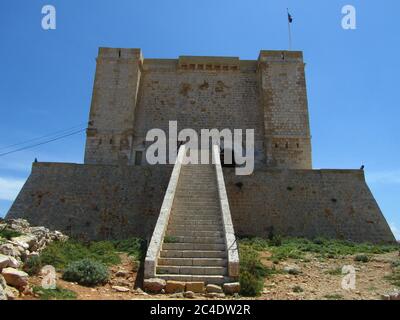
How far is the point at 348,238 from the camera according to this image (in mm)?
14727

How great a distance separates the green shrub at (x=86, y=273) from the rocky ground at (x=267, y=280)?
6.3 inches

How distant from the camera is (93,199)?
15.5 m

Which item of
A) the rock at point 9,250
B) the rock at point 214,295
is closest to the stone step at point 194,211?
the rock at point 214,295

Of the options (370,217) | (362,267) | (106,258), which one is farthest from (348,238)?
(106,258)

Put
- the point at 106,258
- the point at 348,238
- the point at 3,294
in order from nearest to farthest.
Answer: the point at 3,294, the point at 106,258, the point at 348,238

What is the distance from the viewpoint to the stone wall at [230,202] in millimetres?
14883

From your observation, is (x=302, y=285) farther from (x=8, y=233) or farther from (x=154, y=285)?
(x=8, y=233)

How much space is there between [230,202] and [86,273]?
887 centimetres

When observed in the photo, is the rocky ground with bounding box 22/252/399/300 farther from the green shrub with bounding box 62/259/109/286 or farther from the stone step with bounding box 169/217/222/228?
the stone step with bounding box 169/217/222/228

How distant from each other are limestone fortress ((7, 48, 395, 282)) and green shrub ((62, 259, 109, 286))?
1.09m

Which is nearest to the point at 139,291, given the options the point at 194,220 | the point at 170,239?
the point at 170,239

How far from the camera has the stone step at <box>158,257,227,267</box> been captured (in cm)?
812

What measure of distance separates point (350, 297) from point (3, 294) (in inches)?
239
